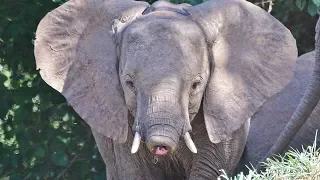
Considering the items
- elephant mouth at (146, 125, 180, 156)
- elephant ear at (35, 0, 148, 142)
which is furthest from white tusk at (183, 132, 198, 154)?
elephant ear at (35, 0, 148, 142)

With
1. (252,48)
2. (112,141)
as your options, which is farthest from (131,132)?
(252,48)

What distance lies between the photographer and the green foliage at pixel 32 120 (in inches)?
378

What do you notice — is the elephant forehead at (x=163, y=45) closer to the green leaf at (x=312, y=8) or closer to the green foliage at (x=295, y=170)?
the green foliage at (x=295, y=170)

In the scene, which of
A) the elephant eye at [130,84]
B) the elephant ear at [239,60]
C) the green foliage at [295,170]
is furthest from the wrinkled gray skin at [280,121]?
the green foliage at [295,170]

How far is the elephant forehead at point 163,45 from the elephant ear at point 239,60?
0.49ft

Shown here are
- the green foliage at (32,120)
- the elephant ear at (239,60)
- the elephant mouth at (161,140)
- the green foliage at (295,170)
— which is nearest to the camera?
the green foliage at (295,170)

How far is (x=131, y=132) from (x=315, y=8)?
195 cm

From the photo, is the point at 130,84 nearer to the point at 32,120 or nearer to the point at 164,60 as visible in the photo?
the point at 164,60

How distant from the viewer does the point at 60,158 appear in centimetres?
962

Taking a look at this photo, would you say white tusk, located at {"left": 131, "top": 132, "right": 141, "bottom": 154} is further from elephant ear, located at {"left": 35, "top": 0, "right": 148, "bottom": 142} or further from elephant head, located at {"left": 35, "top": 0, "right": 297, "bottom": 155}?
elephant ear, located at {"left": 35, "top": 0, "right": 148, "bottom": 142}

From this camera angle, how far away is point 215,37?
775 centimetres

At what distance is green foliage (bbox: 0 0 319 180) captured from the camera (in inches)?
378

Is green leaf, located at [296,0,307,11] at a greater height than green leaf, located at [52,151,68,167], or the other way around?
green leaf, located at [296,0,307,11]

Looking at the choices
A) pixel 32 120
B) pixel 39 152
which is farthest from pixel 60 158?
pixel 32 120
